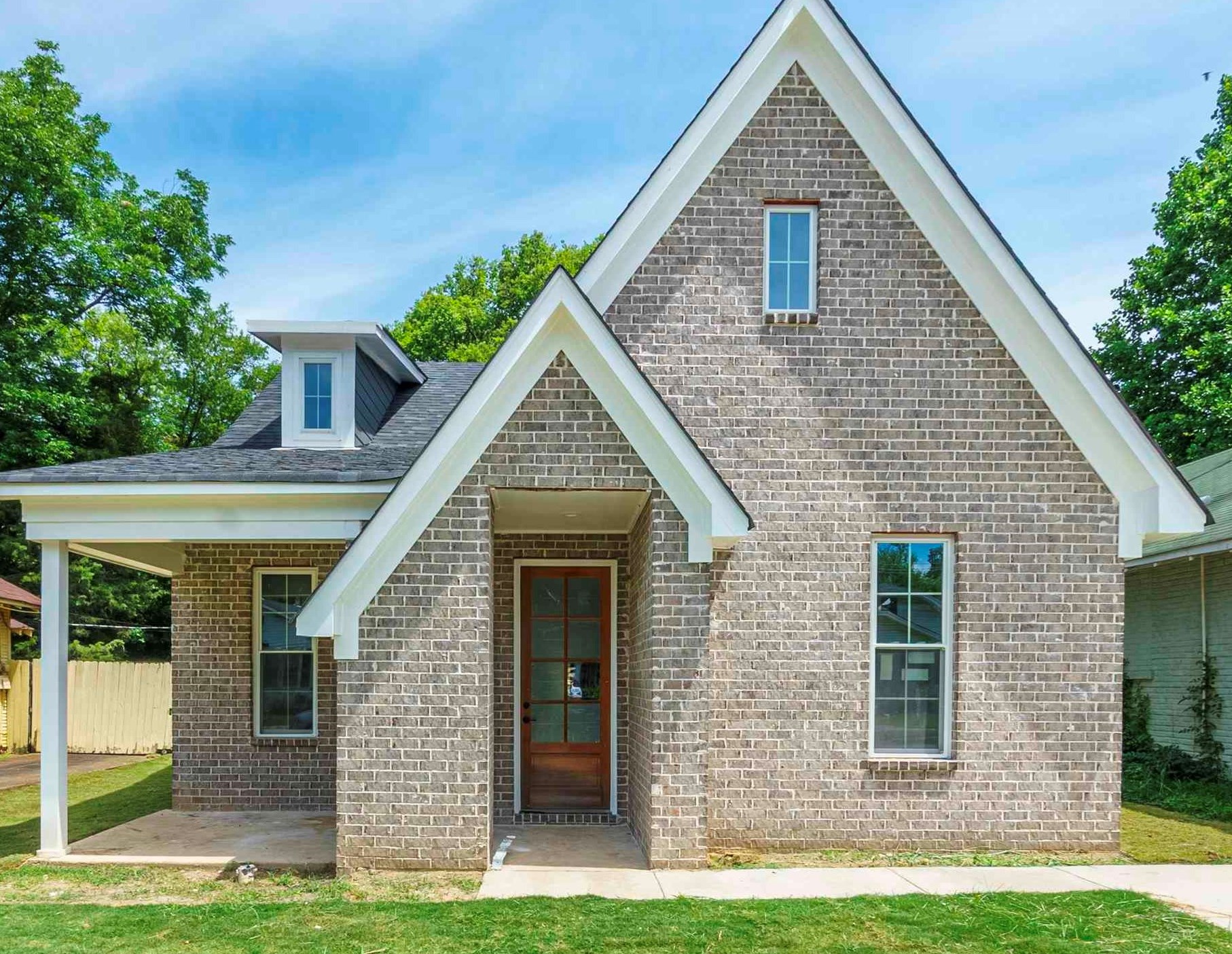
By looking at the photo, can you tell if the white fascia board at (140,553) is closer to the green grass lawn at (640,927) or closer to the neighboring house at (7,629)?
the green grass lawn at (640,927)

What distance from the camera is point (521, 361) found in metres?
7.12

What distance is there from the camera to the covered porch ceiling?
24.2ft

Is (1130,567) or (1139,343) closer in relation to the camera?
(1130,567)

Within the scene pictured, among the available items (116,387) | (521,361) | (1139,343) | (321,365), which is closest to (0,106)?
(116,387)

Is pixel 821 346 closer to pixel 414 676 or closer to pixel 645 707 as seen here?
pixel 645 707

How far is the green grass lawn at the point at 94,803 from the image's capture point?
9.06 meters

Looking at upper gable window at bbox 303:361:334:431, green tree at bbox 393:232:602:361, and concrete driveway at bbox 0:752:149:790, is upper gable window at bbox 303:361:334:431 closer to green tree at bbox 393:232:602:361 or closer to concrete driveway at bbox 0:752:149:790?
concrete driveway at bbox 0:752:149:790

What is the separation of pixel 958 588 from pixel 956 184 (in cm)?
374

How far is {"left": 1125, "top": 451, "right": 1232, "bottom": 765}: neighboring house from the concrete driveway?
16.8 meters

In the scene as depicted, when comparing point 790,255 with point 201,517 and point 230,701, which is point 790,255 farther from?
point 230,701

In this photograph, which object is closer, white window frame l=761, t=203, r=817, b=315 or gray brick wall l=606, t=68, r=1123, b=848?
gray brick wall l=606, t=68, r=1123, b=848

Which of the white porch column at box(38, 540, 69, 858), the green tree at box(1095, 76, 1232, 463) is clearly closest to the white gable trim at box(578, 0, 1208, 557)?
the white porch column at box(38, 540, 69, 858)

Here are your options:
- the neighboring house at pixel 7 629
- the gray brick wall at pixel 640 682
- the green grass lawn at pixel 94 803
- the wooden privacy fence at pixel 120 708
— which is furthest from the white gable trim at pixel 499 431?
the neighboring house at pixel 7 629

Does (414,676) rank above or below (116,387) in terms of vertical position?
below
